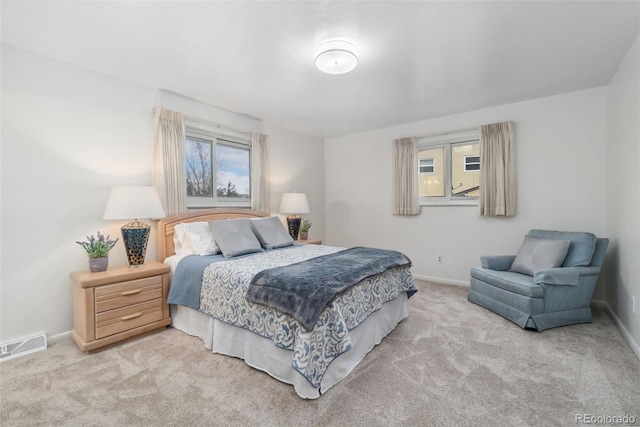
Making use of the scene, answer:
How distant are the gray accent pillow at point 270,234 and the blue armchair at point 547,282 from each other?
238 cm

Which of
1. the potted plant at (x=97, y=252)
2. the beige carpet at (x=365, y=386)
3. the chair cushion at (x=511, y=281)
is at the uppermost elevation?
the potted plant at (x=97, y=252)

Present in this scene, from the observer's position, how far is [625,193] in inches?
100

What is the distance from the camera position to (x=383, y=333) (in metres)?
2.55

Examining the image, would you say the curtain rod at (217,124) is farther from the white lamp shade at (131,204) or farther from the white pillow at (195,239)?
the white pillow at (195,239)

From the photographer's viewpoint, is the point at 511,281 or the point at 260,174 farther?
the point at 260,174

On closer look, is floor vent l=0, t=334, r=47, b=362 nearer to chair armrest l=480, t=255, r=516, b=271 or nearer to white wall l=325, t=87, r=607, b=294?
white wall l=325, t=87, r=607, b=294

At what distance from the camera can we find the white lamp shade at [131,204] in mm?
2523

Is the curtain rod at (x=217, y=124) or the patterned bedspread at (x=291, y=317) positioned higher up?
the curtain rod at (x=217, y=124)

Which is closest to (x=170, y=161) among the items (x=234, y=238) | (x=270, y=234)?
(x=234, y=238)

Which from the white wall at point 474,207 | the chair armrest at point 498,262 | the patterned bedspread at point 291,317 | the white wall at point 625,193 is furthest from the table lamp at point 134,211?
the white wall at point 625,193

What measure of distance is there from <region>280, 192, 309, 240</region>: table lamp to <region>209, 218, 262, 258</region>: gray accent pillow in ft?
3.69

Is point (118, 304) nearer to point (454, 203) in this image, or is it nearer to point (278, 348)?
point (278, 348)

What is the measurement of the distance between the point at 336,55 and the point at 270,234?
2.07m

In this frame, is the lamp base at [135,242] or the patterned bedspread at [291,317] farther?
the lamp base at [135,242]
